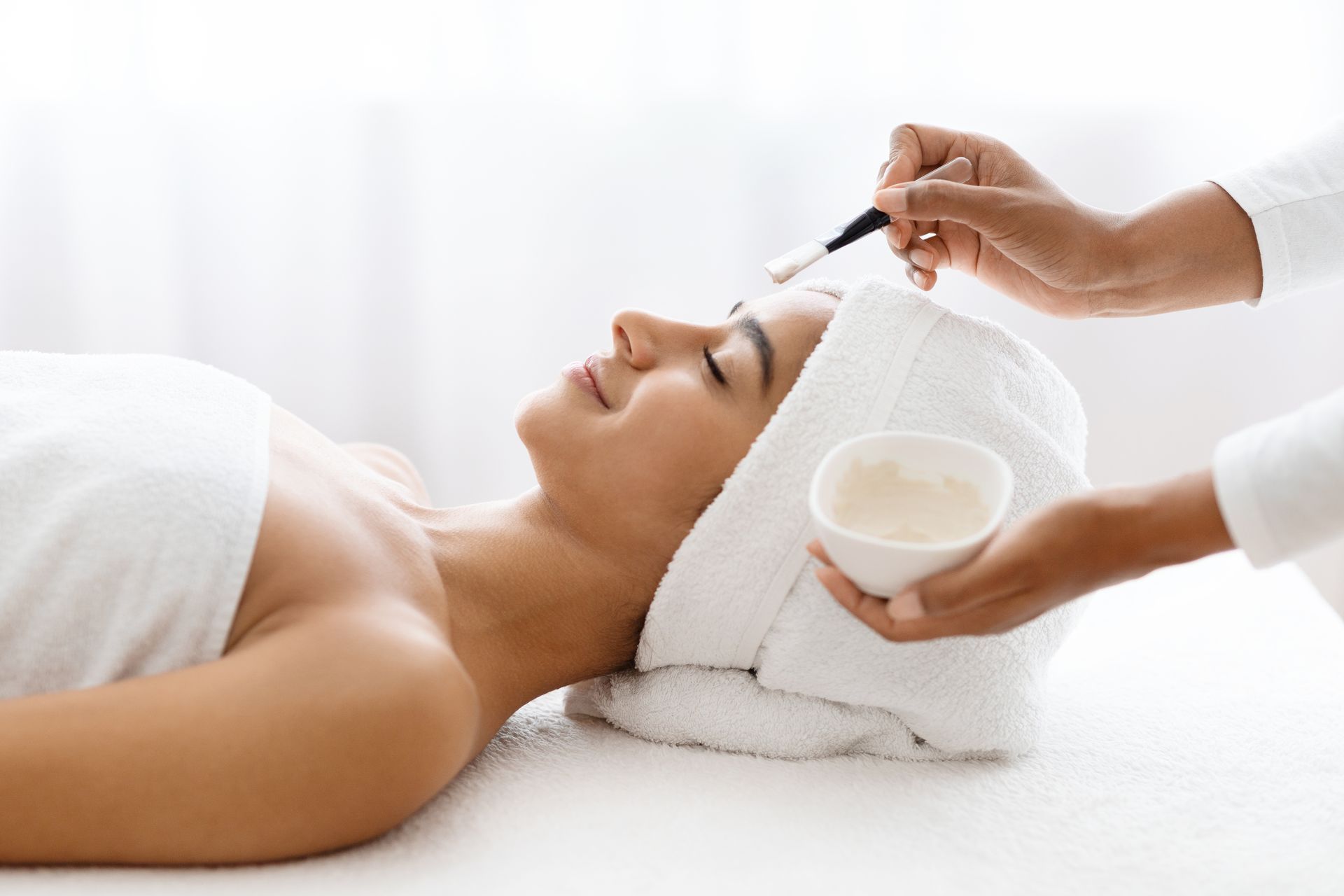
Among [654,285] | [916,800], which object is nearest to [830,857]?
[916,800]

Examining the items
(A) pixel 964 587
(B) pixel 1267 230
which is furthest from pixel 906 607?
(B) pixel 1267 230

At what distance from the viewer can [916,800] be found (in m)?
1.10

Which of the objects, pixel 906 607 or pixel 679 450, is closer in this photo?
pixel 906 607

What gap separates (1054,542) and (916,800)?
367 millimetres

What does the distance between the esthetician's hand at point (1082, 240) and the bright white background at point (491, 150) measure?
72 centimetres

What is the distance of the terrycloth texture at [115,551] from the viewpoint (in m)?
1.01

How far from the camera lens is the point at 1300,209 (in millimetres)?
1386

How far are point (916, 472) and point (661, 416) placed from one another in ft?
0.95

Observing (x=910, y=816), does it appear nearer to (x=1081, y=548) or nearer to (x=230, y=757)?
(x=1081, y=548)

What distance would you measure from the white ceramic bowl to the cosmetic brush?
0.29m

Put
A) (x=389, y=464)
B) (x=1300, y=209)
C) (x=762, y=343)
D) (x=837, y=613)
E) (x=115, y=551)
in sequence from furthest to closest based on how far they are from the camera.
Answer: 1. (x=389, y=464)
2. (x=1300, y=209)
3. (x=762, y=343)
4. (x=837, y=613)
5. (x=115, y=551)

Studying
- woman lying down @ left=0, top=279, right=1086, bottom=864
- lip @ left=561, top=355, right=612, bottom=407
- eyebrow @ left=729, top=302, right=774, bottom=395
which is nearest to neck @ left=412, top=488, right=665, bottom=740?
woman lying down @ left=0, top=279, right=1086, bottom=864

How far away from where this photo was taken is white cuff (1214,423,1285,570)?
0.86 metres

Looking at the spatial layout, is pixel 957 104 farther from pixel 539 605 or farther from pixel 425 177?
pixel 539 605
